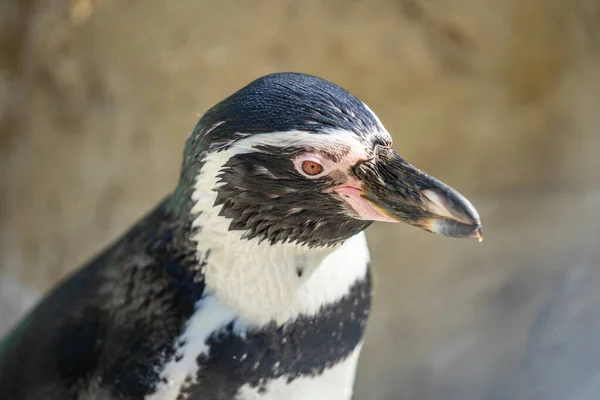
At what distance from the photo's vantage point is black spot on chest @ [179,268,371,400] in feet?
3.62

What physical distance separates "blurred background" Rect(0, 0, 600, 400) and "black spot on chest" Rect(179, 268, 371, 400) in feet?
2.76

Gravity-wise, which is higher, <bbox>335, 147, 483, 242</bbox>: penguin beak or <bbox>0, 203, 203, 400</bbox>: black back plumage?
<bbox>335, 147, 483, 242</bbox>: penguin beak

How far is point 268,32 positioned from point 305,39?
10 centimetres

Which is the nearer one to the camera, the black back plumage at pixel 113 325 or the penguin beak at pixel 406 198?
the penguin beak at pixel 406 198

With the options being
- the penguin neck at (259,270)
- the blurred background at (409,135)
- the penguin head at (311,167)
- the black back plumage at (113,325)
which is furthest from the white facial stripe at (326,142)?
the blurred background at (409,135)

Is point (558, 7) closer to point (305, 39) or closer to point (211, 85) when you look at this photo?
point (305, 39)

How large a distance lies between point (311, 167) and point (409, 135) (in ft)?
3.77

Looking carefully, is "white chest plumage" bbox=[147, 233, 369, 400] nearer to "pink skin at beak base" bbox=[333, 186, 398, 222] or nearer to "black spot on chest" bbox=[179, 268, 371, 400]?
"black spot on chest" bbox=[179, 268, 371, 400]

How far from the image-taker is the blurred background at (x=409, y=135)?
5.90 feet

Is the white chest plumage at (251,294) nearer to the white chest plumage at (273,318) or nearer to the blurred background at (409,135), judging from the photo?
the white chest plumage at (273,318)

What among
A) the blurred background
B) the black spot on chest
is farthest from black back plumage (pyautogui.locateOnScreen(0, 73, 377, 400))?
the blurred background

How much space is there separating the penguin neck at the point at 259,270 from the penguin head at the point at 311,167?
0.05 metres

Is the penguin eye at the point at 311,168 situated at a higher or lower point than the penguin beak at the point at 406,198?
lower

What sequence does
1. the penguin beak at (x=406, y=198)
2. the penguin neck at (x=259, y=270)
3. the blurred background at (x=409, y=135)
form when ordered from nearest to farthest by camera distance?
the penguin beak at (x=406, y=198), the penguin neck at (x=259, y=270), the blurred background at (x=409, y=135)
